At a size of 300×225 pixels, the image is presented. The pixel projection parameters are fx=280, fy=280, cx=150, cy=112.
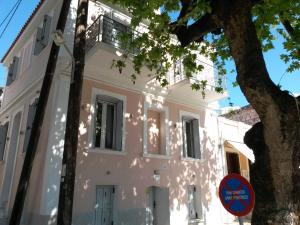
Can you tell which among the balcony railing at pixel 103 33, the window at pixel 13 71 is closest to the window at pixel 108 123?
the balcony railing at pixel 103 33

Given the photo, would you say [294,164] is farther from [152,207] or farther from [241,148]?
[241,148]

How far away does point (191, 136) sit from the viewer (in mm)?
14469

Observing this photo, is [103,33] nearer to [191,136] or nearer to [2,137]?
[191,136]

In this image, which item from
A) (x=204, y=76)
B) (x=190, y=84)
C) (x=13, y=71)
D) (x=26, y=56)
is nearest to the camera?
(x=190, y=84)

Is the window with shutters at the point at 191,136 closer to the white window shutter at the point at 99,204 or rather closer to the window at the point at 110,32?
the white window shutter at the point at 99,204

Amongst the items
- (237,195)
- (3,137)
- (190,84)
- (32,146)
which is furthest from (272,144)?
(3,137)

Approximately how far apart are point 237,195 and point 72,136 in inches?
156

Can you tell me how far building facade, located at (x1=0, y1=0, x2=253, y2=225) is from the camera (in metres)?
9.73

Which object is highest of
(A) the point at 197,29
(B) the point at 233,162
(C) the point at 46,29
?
(C) the point at 46,29

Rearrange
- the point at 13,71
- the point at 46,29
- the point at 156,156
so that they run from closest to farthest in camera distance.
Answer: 1. the point at 156,156
2. the point at 46,29
3. the point at 13,71

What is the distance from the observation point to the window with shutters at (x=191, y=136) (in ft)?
45.7

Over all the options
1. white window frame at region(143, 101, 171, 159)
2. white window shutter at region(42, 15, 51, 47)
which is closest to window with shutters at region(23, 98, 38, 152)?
white window shutter at region(42, 15, 51, 47)

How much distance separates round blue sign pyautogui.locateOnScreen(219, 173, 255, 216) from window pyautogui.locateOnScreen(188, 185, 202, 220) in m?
8.97

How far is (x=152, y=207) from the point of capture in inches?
470
